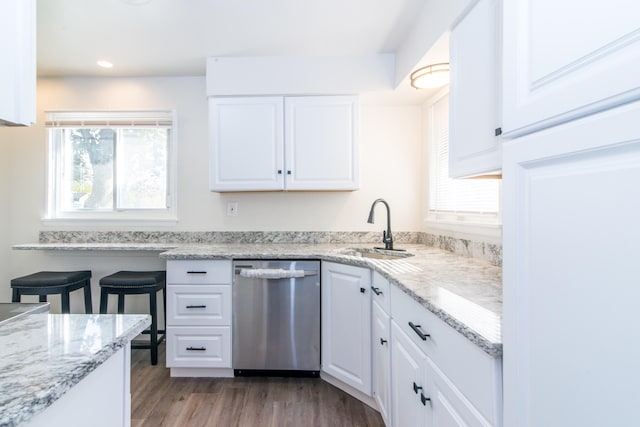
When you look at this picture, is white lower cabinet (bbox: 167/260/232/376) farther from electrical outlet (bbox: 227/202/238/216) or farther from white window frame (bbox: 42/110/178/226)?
white window frame (bbox: 42/110/178/226)

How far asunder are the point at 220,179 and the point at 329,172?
880mm

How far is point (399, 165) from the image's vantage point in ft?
9.29

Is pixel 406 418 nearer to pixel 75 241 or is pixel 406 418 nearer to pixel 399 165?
pixel 399 165

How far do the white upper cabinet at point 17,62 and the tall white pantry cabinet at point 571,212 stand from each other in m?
1.00

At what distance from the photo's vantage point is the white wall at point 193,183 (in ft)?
9.29

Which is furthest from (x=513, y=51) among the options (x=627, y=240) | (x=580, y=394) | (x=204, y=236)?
(x=204, y=236)

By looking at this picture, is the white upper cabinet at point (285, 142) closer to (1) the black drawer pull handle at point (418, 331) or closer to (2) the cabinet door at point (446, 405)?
(1) the black drawer pull handle at point (418, 331)

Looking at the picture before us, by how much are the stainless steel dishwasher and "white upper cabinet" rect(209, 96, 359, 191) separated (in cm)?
71

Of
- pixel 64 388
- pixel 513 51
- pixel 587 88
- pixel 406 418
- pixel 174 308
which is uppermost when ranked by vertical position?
pixel 513 51

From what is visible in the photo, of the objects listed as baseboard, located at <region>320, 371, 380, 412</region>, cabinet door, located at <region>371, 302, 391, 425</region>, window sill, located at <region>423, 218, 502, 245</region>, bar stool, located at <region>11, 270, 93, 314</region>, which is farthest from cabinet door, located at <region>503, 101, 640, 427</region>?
bar stool, located at <region>11, 270, 93, 314</region>

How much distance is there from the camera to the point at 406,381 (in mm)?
1306

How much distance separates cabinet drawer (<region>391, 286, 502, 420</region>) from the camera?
0.74 meters

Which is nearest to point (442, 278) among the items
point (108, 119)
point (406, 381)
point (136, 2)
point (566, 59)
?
point (406, 381)

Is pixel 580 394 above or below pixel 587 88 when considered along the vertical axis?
below
